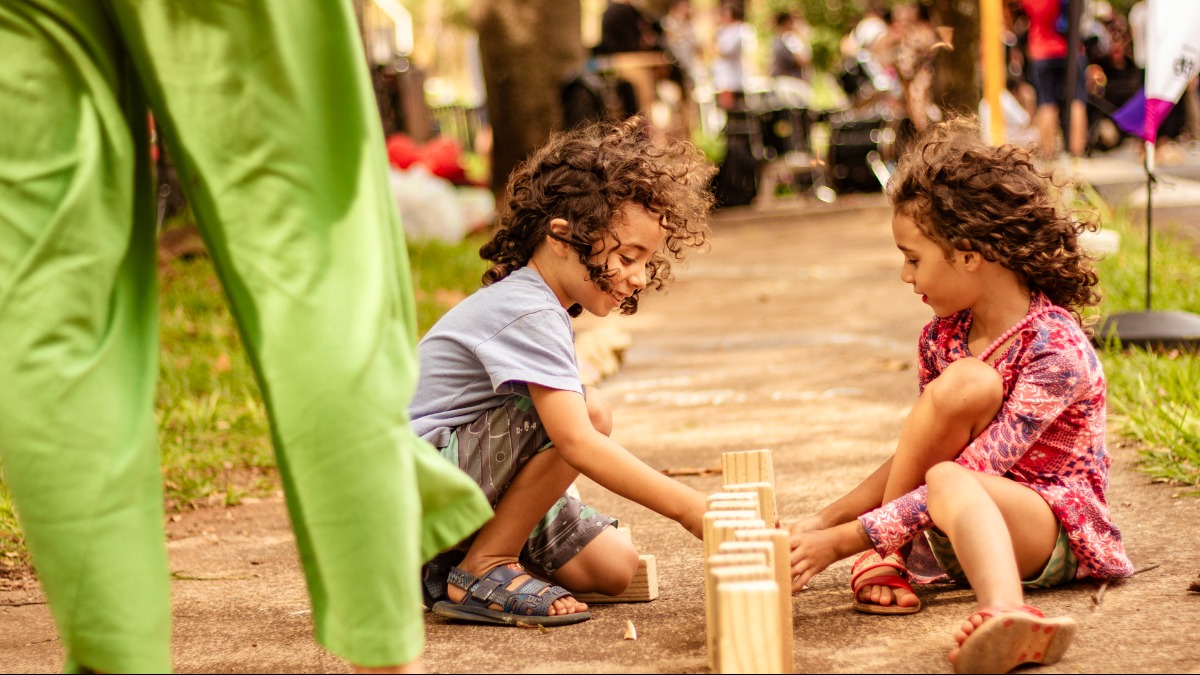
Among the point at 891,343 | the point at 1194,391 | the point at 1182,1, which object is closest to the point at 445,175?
the point at 891,343

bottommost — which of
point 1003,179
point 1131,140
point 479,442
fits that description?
point 1131,140

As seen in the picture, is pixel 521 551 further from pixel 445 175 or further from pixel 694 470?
pixel 445 175

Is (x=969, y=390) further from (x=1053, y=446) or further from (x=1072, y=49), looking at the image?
(x=1072, y=49)

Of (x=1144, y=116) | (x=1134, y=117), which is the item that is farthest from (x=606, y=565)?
(x=1134, y=117)

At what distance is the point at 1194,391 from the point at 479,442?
229cm

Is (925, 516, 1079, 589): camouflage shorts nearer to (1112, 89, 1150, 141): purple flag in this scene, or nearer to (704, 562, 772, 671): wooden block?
(704, 562, 772, 671): wooden block

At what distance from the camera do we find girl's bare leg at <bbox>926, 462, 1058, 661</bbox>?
2.12m

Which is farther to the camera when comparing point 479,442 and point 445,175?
point 445,175

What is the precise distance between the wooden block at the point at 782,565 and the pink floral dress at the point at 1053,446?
40 cm

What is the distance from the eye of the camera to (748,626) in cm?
179

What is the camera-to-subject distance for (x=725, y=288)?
24.5 feet

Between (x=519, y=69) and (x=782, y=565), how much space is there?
769cm

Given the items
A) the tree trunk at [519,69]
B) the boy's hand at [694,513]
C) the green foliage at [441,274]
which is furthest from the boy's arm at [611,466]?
the tree trunk at [519,69]

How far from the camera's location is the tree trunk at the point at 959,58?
854cm
